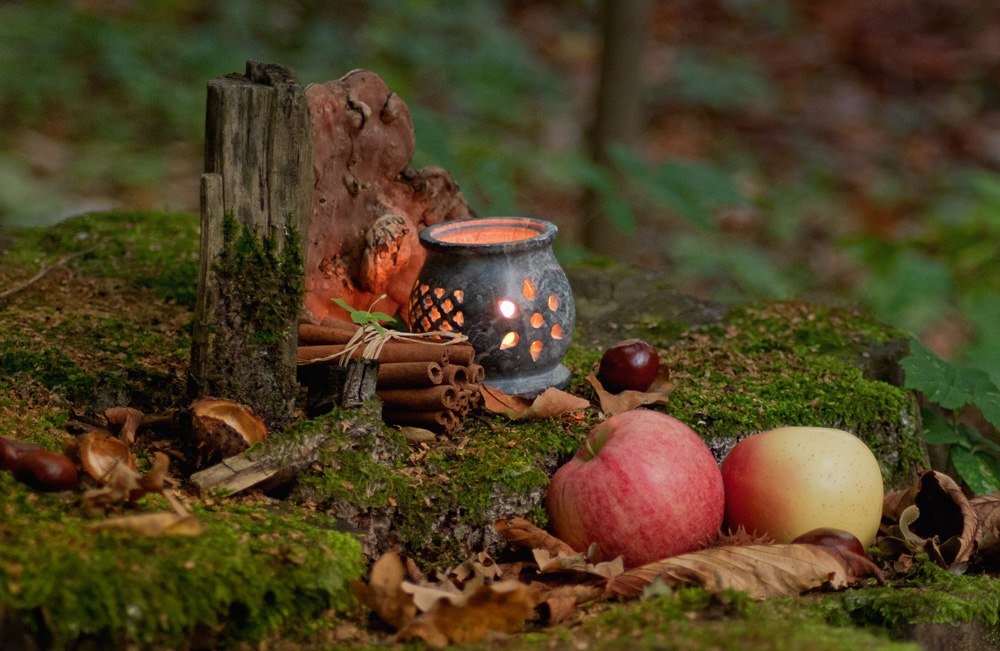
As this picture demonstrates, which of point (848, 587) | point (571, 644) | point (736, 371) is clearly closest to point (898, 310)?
point (736, 371)

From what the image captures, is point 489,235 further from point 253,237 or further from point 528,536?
point 528,536

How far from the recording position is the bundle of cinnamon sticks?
2.68 meters

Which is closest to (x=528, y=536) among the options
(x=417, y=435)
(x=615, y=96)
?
(x=417, y=435)

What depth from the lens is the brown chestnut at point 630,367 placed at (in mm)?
2986

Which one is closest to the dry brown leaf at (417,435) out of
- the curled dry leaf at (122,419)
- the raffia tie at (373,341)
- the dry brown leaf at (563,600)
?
the raffia tie at (373,341)

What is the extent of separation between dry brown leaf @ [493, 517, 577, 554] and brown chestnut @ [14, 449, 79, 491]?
39.9 inches

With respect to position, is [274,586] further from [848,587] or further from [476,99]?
[476,99]

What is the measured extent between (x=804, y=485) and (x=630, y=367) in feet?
2.08

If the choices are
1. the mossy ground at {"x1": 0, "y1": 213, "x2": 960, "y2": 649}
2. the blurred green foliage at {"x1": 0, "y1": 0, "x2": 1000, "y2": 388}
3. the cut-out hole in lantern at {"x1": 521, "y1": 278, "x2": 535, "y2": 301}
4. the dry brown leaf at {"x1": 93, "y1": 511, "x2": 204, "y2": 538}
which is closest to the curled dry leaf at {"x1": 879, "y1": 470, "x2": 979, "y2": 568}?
the mossy ground at {"x1": 0, "y1": 213, "x2": 960, "y2": 649}

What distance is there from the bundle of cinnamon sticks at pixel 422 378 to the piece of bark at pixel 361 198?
0.25 meters

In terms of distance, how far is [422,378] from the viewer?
8.76 feet

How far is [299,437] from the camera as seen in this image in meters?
2.45

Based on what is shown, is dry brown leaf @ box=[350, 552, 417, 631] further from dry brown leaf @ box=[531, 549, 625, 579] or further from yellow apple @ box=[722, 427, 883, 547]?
yellow apple @ box=[722, 427, 883, 547]

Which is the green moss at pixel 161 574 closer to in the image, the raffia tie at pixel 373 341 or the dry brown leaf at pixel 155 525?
the dry brown leaf at pixel 155 525
